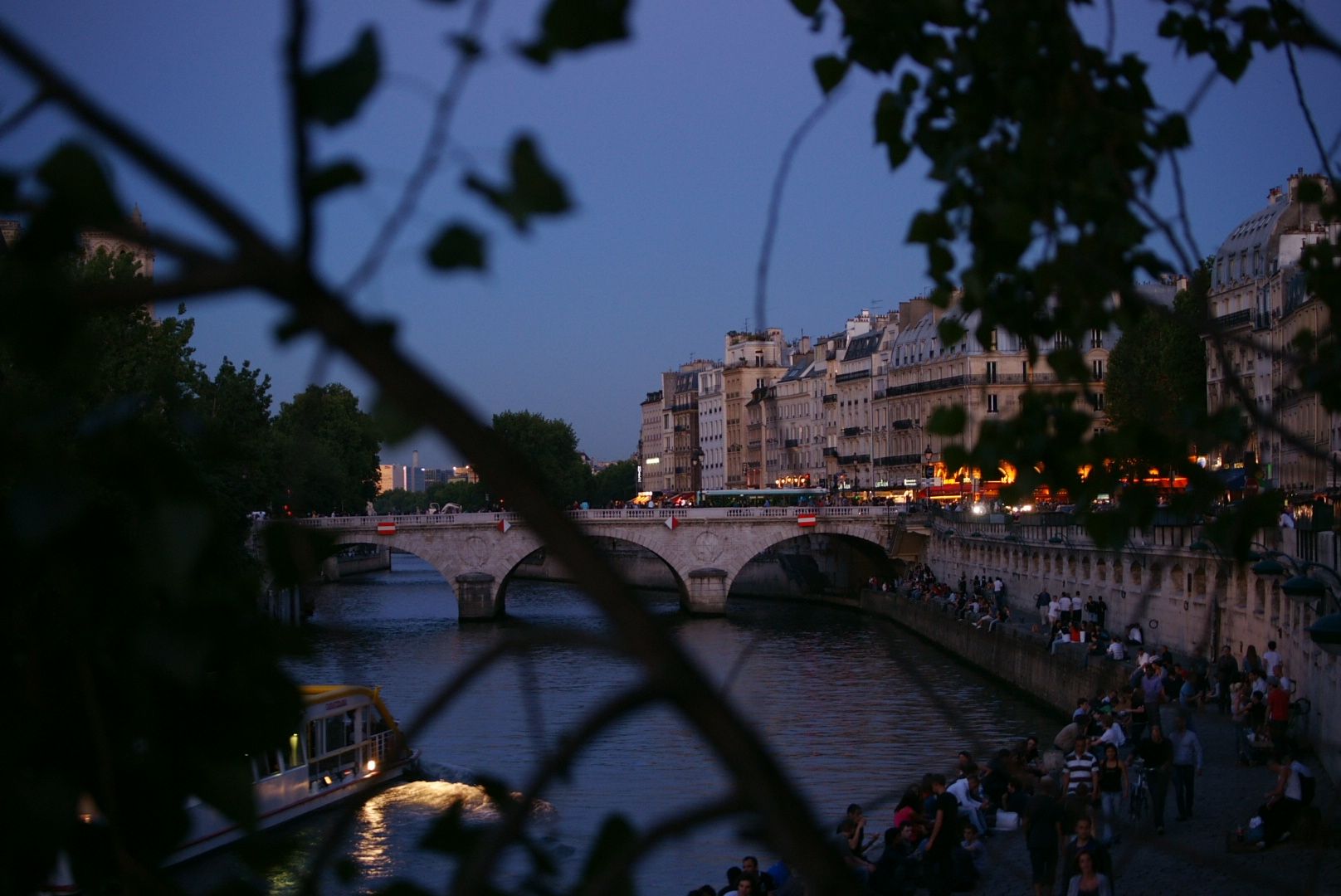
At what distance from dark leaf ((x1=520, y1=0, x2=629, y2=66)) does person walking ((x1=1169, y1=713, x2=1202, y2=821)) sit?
1061 cm

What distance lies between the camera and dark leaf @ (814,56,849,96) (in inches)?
104

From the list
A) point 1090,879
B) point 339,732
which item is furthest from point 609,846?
point 339,732

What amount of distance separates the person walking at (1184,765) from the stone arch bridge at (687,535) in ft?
109

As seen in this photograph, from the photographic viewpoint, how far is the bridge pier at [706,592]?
4441cm

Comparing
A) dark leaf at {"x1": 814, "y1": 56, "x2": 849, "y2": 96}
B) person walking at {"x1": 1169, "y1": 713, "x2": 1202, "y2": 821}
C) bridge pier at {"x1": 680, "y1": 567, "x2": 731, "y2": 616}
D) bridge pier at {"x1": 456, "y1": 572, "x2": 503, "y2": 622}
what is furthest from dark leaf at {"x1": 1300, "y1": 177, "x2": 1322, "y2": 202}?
bridge pier at {"x1": 680, "y1": 567, "x2": 731, "y2": 616}

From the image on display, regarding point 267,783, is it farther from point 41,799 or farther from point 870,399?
point 870,399

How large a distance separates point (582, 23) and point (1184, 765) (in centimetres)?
1087

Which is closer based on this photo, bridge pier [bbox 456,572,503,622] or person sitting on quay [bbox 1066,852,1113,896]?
person sitting on quay [bbox 1066,852,1113,896]

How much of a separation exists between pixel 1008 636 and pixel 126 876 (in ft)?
81.4

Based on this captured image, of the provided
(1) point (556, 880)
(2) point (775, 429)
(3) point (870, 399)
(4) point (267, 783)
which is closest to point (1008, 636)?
(4) point (267, 783)

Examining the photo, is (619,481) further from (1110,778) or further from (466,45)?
(466,45)

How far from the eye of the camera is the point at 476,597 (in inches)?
1711

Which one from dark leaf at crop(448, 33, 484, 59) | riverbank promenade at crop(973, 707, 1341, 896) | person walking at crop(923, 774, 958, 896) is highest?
dark leaf at crop(448, 33, 484, 59)

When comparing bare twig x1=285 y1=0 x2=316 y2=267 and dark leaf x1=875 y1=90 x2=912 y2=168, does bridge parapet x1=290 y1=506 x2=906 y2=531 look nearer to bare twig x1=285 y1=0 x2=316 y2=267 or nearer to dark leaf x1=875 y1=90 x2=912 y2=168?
dark leaf x1=875 y1=90 x2=912 y2=168
